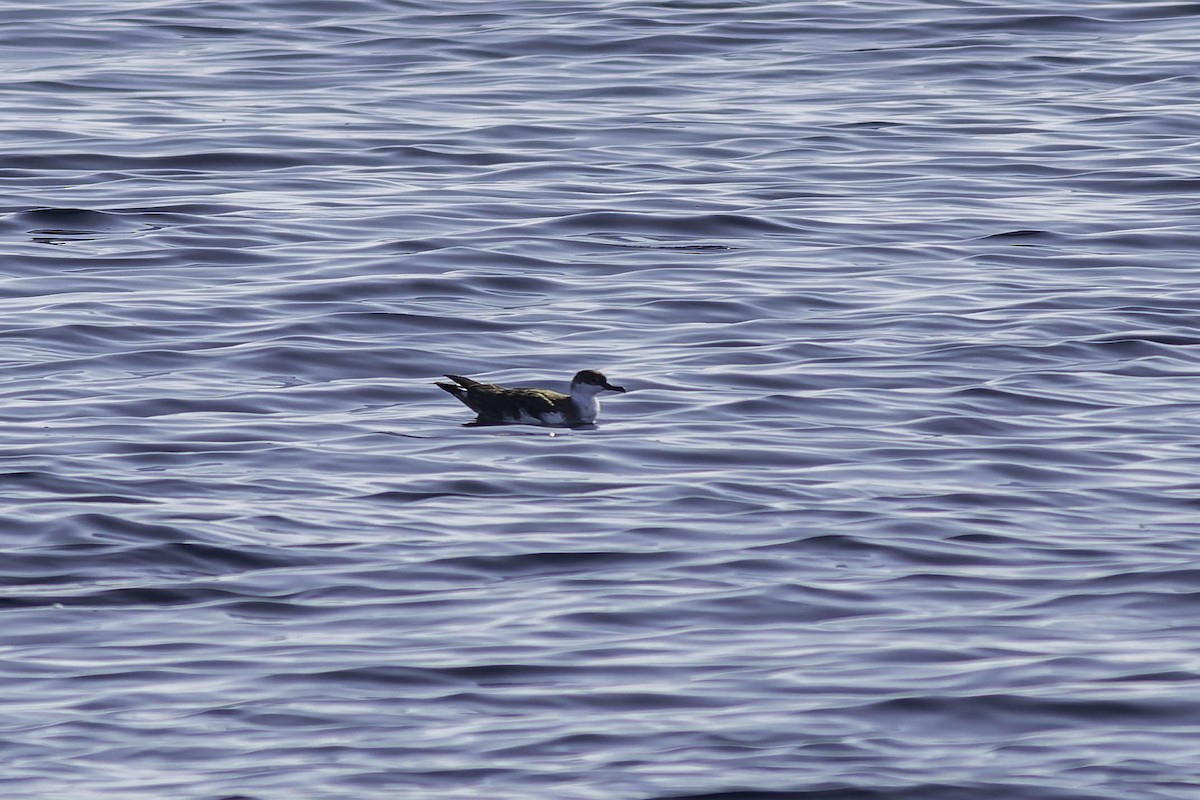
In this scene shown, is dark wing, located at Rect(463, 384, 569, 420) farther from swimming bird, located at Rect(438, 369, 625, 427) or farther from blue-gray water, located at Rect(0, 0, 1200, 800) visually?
blue-gray water, located at Rect(0, 0, 1200, 800)

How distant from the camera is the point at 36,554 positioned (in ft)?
30.3

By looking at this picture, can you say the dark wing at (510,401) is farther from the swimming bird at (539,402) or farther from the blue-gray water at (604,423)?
the blue-gray water at (604,423)

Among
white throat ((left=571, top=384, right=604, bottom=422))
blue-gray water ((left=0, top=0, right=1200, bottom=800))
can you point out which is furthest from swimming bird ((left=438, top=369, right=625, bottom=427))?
blue-gray water ((left=0, top=0, right=1200, bottom=800))

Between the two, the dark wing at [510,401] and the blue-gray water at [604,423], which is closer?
the blue-gray water at [604,423]

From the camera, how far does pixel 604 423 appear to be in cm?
1198

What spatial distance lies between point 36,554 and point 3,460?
1.54m

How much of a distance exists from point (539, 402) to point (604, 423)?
483mm

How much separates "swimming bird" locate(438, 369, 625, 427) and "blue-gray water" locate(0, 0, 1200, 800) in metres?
0.12

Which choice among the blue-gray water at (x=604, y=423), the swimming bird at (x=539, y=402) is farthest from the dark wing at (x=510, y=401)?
the blue-gray water at (x=604, y=423)

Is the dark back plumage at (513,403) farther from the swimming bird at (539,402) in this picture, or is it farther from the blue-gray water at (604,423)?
the blue-gray water at (604,423)

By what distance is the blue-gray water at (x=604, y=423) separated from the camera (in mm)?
7578

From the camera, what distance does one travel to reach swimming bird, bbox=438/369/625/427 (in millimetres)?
11625

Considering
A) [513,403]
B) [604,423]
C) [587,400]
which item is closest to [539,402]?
[513,403]

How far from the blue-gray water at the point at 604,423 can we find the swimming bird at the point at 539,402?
0.38ft
